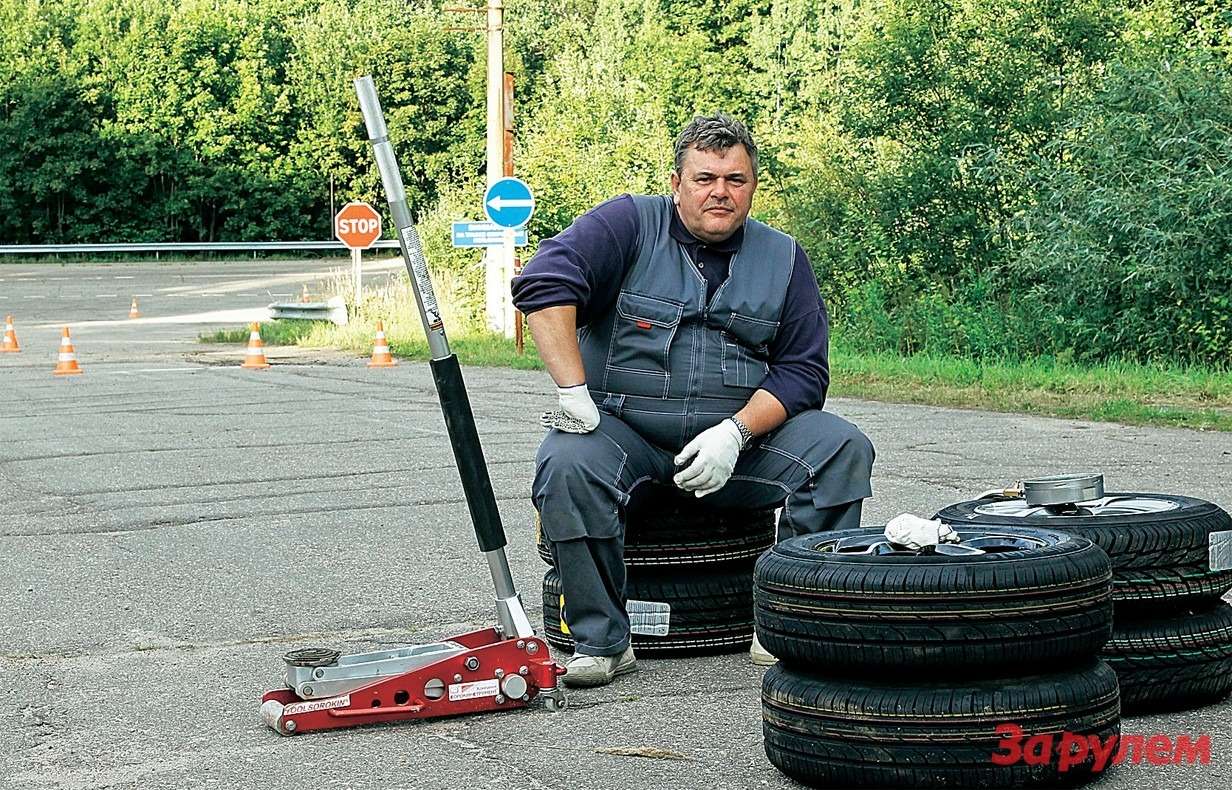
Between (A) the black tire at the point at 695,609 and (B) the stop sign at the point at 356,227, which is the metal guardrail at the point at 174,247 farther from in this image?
(A) the black tire at the point at 695,609

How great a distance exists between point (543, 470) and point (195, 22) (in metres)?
60.1

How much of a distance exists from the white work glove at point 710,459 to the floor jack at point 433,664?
63 centimetres

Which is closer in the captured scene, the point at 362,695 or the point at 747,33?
the point at 362,695

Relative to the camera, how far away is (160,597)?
22.5 ft

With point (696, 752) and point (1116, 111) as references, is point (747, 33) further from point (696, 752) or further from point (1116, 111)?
point (696, 752)

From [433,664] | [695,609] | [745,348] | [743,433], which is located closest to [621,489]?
[743,433]

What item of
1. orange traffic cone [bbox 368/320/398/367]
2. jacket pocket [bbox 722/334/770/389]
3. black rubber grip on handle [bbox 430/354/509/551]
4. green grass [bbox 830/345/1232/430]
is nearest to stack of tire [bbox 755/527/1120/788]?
black rubber grip on handle [bbox 430/354/509/551]

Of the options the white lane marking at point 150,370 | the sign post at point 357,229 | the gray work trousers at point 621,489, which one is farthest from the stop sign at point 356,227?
the gray work trousers at point 621,489

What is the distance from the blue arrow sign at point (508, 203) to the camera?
22.7 m

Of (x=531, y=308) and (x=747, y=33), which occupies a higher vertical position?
(x=747, y=33)

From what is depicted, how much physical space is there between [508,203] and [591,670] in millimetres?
18040

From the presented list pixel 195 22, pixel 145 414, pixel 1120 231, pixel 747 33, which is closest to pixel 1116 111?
pixel 1120 231

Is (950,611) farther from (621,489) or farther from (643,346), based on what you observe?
(643,346)

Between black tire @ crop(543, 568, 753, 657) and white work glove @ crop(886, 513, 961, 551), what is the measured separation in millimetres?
1380
